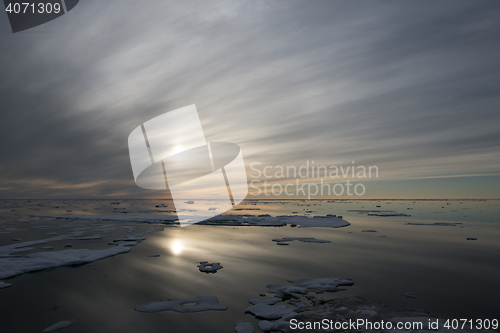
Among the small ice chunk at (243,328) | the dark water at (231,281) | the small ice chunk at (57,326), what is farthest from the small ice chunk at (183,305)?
the small ice chunk at (57,326)

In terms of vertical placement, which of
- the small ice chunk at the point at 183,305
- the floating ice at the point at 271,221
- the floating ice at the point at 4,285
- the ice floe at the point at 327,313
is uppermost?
the floating ice at the point at 4,285

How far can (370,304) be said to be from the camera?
4773 mm

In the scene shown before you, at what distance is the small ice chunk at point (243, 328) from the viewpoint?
12.9 feet

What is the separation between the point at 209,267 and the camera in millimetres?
7410

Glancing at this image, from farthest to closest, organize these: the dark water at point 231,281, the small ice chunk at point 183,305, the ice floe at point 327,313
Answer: the small ice chunk at point 183,305, the dark water at point 231,281, the ice floe at point 327,313

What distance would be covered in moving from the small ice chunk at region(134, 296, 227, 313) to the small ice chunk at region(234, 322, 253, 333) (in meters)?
0.65

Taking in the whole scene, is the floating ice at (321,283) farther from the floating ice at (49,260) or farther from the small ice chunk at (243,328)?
the floating ice at (49,260)

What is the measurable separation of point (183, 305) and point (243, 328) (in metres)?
1.45

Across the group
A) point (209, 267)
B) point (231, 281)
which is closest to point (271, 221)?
point (209, 267)

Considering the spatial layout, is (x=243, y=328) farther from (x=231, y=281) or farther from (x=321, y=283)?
(x=321, y=283)

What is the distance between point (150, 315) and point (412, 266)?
705 centimetres

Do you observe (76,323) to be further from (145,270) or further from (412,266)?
(412,266)

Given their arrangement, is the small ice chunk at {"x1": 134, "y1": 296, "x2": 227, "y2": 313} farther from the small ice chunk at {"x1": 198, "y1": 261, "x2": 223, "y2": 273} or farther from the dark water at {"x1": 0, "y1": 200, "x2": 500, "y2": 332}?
the small ice chunk at {"x1": 198, "y1": 261, "x2": 223, "y2": 273}

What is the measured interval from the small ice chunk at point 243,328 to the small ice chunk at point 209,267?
10.1 ft
